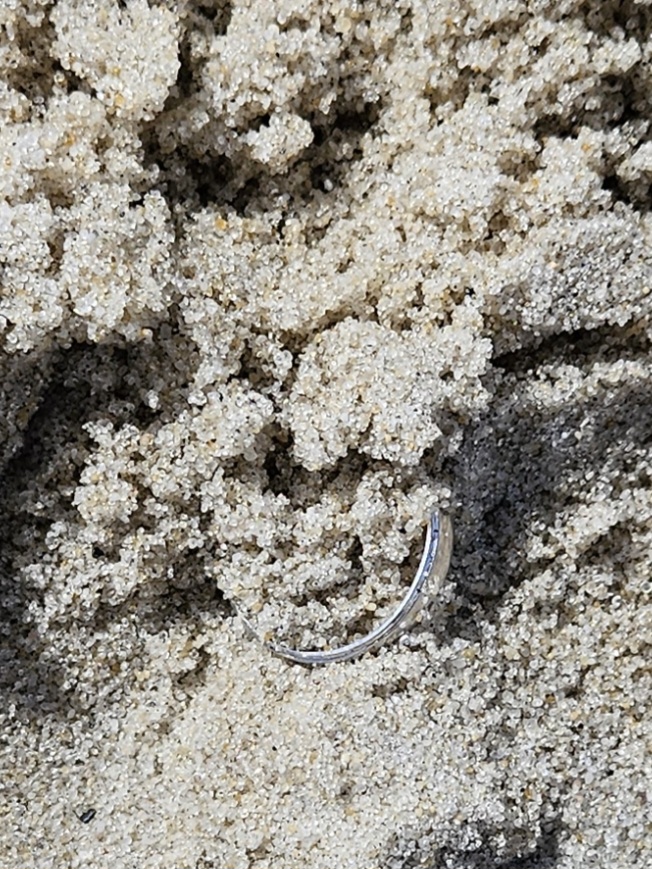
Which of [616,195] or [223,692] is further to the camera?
[223,692]

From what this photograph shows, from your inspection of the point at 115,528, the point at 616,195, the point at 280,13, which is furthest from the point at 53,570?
the point at 616,195

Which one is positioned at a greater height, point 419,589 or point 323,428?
point 323,428

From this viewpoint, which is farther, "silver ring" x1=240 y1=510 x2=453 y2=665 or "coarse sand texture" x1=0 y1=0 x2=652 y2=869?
"silver ring" x1=240 y1=510 x2=453 y2=665

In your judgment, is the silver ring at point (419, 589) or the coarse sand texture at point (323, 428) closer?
the coarse sand texture at point (323, 428)

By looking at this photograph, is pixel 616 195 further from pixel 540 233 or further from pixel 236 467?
pixel 236 467
